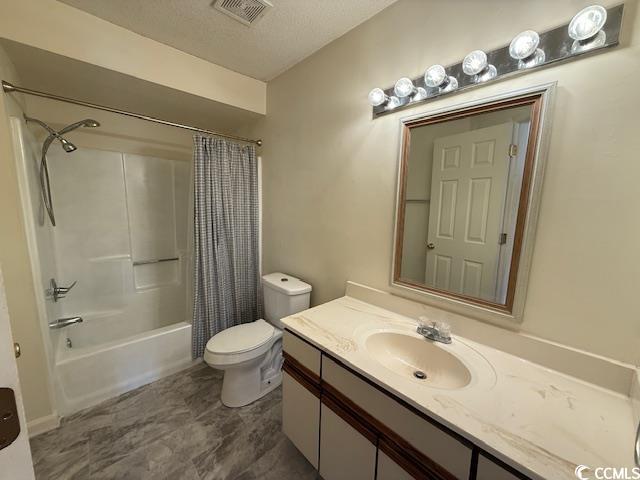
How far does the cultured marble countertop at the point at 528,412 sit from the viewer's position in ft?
2.06

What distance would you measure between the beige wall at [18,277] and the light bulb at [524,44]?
224cm

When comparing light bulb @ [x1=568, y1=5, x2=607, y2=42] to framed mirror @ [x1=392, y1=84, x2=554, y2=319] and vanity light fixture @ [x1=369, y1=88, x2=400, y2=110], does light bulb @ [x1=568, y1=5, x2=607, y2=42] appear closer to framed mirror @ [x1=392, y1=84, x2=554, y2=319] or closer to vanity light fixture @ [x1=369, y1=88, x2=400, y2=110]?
framed mirror @ [x1=392, y1=84, x2=554, y2=319]

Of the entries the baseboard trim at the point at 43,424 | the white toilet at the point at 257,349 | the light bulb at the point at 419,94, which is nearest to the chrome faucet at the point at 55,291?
the baseboard trim at the point at 43,424

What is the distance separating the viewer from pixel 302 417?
1.24 m

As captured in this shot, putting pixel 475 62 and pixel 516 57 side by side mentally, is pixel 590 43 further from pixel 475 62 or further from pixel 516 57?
pixel 475 62

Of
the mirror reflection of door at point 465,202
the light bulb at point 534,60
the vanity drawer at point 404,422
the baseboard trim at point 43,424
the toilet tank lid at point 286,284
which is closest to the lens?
the vanity drawer at point 404,422

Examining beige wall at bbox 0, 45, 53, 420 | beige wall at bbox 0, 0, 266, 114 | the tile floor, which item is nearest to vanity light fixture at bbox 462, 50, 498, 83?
beige wall at bbox 0, 0, 266, 114

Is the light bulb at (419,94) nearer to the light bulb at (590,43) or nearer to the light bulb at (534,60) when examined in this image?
the light bulb at (534,60)

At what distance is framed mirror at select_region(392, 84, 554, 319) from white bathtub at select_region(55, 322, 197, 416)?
70.0 inches

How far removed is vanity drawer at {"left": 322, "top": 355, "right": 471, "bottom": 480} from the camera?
72 centimetres

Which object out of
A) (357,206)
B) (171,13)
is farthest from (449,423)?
(171,13)

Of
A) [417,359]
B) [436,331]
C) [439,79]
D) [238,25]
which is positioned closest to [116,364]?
[417,359]

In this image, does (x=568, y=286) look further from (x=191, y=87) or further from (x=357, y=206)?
(x=191, y=87)

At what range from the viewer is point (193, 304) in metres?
2.02
